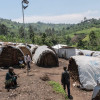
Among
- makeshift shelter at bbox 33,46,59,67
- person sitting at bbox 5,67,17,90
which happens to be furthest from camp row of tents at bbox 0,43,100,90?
person sitting at bbox 5,67,17,90

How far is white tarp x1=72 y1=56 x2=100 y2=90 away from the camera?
43.0 feet

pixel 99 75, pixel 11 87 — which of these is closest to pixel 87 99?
pixel 99 75

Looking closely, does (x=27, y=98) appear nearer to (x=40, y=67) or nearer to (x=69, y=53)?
(x=40, y=67)

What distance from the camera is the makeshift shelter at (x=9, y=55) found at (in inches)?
760

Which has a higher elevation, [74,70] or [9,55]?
[9,55]

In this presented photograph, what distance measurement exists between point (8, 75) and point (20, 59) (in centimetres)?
910

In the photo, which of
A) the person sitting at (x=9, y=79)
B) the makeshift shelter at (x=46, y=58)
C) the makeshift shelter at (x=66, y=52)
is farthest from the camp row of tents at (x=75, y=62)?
the makeshift shelter at (x=66, y=52)

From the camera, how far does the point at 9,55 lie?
64.3 feet

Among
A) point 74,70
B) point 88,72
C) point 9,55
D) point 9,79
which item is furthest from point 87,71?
point 9,55

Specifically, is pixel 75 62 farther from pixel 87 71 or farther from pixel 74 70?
pixel 87 71

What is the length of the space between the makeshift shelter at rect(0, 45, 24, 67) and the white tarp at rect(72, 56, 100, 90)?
833 cm

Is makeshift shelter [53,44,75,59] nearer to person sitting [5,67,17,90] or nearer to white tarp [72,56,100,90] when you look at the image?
white tarp [72,56,100,90]

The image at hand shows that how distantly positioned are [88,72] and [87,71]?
0.11m

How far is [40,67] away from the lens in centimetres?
2105
